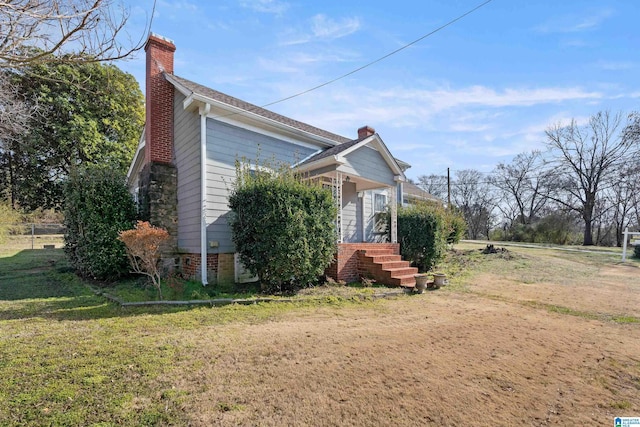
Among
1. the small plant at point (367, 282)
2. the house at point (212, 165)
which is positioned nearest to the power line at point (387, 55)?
the house at point (212, 165)

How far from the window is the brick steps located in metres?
4.05

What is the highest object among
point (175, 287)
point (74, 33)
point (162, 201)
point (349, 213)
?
point (74, 33)

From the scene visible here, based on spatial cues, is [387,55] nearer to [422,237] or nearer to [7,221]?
[422,237]

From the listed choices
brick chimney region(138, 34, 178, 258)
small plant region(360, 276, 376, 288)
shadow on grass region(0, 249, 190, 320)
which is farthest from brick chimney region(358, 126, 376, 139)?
shadow on grass region(0, 249, 190, 320)

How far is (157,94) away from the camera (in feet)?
31.8

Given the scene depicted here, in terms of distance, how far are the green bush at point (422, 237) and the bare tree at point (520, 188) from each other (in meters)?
34.0

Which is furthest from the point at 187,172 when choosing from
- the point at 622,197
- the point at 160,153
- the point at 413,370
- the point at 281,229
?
the point at 622,197

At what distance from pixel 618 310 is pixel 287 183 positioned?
7.73 m

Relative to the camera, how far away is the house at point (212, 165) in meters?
8.41

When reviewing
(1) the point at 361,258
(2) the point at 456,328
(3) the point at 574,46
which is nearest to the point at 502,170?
(3) the point at 574,46

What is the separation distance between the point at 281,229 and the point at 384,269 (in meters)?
3.46

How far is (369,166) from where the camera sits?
1016cm

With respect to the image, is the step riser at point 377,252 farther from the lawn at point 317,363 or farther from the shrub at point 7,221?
the shrub at point 7,221

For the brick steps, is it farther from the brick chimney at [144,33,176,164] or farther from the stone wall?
the brick chimney at [144,33,176,164]
